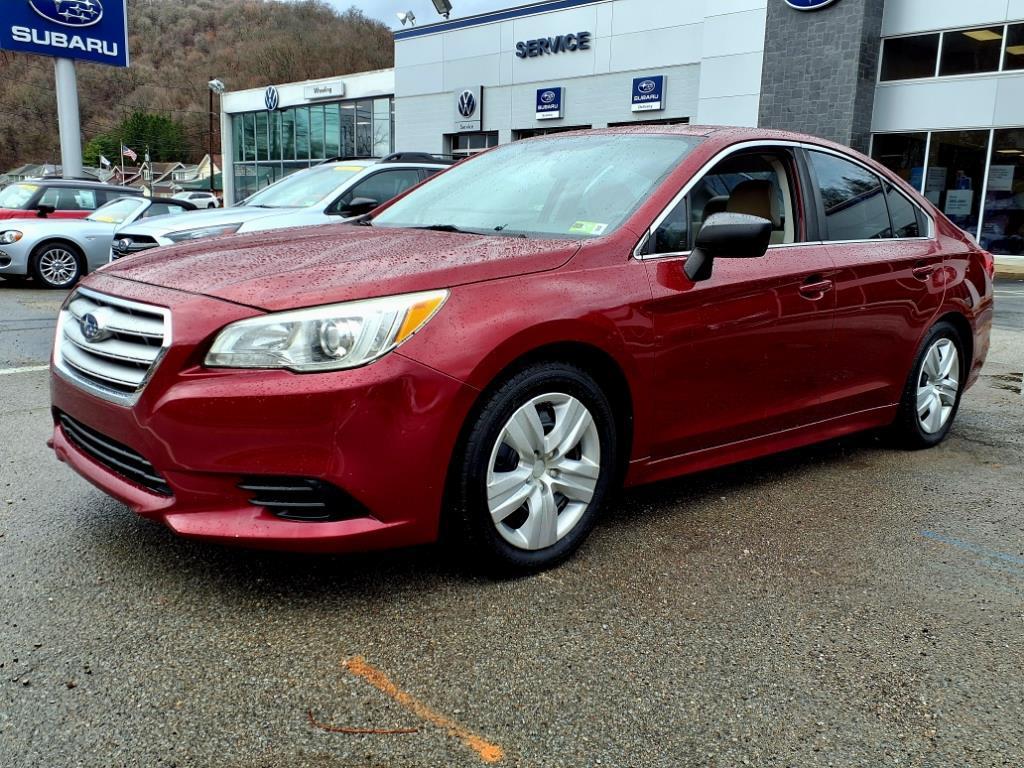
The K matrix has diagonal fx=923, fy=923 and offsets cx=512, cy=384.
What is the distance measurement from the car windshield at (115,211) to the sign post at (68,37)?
12738 mm

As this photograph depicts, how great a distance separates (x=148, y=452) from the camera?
2646mm

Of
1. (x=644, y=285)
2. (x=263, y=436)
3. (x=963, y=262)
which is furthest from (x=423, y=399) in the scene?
(x=963, y=262)

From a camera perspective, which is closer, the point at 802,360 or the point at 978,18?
the point at 802,360

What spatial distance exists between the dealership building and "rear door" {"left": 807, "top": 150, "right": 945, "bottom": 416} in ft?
62.4

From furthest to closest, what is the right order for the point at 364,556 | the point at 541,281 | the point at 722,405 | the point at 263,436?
1. the point at 722,405
2. the point at 364,556
3. the point at 541,281
4. the point at 263,436

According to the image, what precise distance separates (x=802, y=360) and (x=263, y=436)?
233cm

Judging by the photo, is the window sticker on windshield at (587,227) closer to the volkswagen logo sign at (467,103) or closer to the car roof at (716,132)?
the car roof at (716,132)

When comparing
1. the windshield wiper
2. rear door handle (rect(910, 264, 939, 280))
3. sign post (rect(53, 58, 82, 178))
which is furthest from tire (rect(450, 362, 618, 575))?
sign post (rect(53, 58, 82, 178))

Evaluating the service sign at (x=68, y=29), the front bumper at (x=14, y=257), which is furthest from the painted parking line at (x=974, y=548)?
the service sign at (x=68, y=29)

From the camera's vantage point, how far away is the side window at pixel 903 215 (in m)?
4.57

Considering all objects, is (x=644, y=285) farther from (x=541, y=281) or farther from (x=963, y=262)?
(x=963, y=262)

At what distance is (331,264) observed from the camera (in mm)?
2896

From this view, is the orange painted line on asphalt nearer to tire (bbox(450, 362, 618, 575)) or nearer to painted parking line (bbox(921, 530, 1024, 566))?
tire (bbox(450, 362, 618, 575))

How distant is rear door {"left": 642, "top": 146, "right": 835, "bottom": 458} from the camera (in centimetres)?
337
